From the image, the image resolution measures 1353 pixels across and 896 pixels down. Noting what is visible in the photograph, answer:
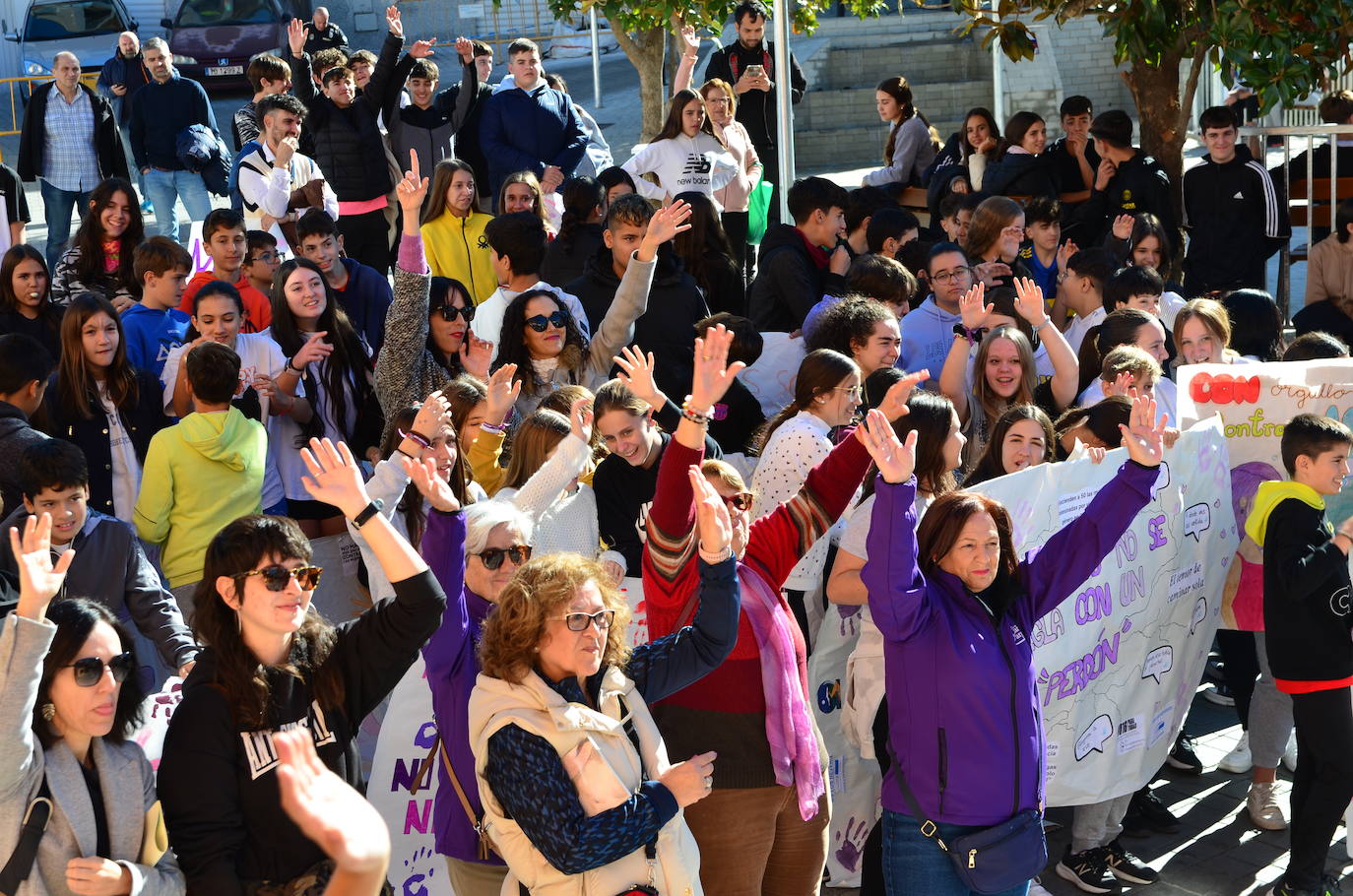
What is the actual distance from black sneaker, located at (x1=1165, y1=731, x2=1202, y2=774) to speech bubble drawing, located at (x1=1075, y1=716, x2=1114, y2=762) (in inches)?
36.1

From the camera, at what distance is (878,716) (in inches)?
201

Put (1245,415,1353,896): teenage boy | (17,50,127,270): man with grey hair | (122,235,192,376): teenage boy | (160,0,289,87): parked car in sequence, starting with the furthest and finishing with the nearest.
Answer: (160,0,289,87): parked car, (17,50,127,270): man with grey hair, (122,235,192,376): teenage boy, (1245,415,1353,896): teenage boy

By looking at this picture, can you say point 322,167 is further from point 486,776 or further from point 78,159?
point 486,776

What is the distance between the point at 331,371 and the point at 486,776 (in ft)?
11.2

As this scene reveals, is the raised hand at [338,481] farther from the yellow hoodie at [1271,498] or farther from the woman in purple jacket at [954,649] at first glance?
the yellow hoodie at [1271,498]

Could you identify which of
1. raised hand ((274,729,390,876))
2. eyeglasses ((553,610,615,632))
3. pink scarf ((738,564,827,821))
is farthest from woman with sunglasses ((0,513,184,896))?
pink scarf ((738,564,827,821))

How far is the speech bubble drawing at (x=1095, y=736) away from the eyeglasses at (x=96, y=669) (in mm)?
3341

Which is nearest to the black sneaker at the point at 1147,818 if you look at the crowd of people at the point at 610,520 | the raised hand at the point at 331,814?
the crowd of people at the point at 610,520

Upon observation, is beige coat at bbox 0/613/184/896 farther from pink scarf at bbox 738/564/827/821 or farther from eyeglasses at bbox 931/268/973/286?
eyeglasses at bbox 931/268/973/286

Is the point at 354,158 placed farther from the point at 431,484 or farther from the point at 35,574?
the point at 35,574

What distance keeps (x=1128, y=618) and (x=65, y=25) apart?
21347mm

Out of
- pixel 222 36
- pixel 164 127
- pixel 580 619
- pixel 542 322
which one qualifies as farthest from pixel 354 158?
pixel 222 36

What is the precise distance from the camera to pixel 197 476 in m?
5.67

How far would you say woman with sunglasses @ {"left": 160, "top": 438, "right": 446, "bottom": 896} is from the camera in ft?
11.4
